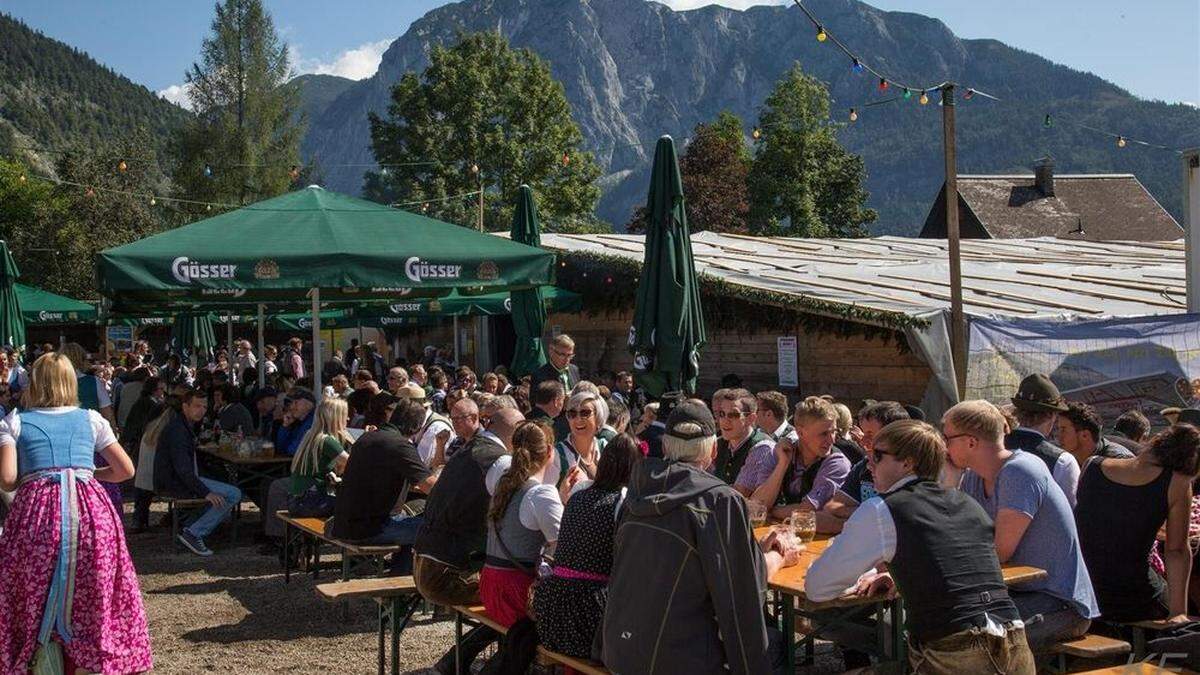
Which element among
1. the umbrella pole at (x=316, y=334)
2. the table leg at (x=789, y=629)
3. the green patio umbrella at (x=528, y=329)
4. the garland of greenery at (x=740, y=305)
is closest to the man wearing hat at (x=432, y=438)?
the umbrella pole at (x=316, y=334)

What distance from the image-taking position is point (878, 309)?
12.1m

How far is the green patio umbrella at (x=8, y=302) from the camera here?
16984mm

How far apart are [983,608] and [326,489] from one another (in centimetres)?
561

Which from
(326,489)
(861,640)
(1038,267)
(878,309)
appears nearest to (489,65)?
(1038,267)

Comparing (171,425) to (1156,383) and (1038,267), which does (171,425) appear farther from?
(1038,267)

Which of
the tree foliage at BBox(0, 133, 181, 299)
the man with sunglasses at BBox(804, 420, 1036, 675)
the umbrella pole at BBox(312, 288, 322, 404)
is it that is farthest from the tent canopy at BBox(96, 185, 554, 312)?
the tree foliage at BBox(0, 133, 181, 299)

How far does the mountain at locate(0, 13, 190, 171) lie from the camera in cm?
12138

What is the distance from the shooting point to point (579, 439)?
21.2 feet

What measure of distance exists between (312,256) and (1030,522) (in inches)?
226

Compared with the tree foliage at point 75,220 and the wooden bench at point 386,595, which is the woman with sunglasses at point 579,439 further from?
the tree foliage at point 75,220

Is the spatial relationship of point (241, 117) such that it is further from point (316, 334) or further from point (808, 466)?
point (808, 466)

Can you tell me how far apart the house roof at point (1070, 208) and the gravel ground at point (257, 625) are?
115ft

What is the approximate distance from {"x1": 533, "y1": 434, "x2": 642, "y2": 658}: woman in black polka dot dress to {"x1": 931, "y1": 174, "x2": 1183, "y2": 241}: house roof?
37.7 m

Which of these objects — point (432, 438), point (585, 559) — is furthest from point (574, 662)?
point (432, 438)
